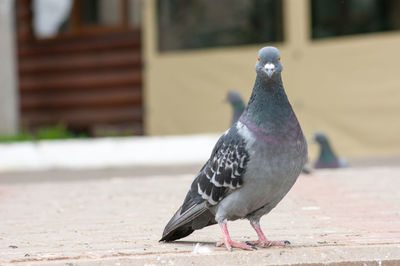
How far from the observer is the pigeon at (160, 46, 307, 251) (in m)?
3.30

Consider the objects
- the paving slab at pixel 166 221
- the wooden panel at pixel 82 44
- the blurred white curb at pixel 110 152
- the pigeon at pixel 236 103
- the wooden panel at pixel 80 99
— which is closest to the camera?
the paving slab at pixel 166 221

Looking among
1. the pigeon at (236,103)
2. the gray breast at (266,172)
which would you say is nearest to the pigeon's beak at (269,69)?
Result: the gray breast at (266,172)

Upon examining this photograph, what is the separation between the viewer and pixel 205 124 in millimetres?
10273

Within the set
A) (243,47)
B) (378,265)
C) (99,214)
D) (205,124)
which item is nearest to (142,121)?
(205,124)

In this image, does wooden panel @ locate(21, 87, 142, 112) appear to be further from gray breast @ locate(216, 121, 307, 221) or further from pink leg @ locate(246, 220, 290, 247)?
gray breast @ locate(216, 121, 307, 221)

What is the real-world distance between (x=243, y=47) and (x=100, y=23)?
8.06 ft

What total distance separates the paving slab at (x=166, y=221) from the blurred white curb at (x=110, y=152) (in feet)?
8.56

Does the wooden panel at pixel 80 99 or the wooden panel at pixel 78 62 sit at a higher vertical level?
the wooden panel at pixel 78 62

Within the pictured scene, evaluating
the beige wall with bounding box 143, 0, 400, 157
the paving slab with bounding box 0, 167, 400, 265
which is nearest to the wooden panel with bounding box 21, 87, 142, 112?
the beige wall with bounding box 143, 0, 400, 157

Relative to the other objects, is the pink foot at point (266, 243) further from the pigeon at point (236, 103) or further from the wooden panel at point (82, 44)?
the wooden panel at point (82, 44)

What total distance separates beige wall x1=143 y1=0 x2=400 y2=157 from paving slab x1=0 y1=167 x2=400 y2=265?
112 inches

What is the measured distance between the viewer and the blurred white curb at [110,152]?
31.3 ft

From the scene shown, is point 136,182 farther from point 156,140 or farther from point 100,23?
point 100,23

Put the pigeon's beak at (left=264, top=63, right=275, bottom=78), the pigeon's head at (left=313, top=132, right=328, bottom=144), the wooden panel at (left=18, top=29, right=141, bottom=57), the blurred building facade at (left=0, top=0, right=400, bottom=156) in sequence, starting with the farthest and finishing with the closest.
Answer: the wooden panel at (left=18, top=29, right=141, bottom=57), the blurred building facade at (left=0, top=0, right=400, bottom=156), the pigeon's head at (left=313, top=132, right=328, bottom=144), the pigeon's beak at (left=264, top=63, right=275, bottom=78)
